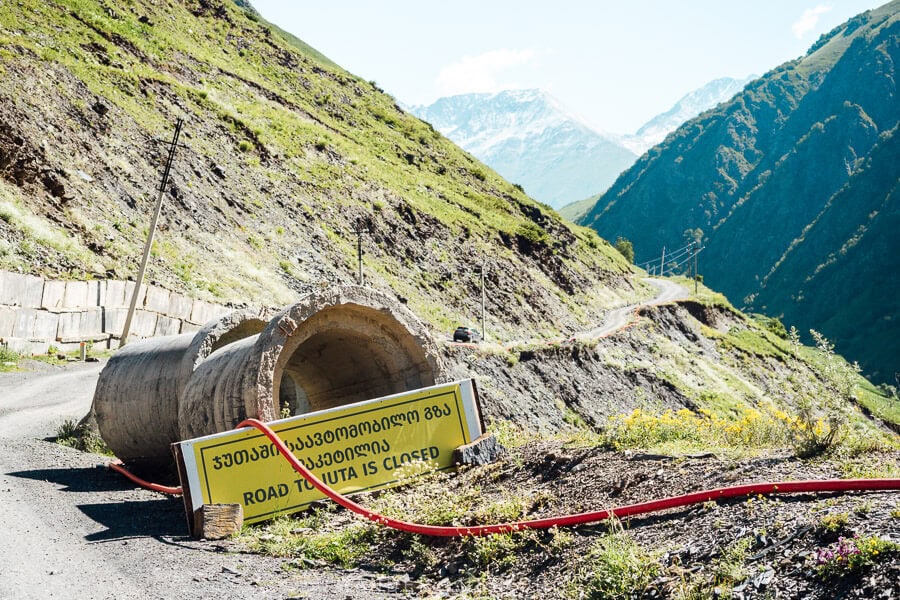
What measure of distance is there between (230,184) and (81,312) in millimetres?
20328

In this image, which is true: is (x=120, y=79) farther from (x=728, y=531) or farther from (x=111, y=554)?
(x=728, y=531)

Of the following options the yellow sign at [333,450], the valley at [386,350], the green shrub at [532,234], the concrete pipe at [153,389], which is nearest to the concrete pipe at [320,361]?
the valley at [386,350]

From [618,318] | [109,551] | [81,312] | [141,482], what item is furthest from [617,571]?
[618,318]

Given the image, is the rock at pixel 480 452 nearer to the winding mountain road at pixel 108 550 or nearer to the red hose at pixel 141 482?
the winding mountain road at pixel 108 550

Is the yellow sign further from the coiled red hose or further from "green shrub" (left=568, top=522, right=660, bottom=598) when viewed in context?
"green shrub" (left=568, top=522, right=660, bottom=598)

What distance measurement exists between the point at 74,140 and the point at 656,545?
129 feet

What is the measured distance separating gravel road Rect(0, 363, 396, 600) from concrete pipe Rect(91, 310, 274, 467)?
675mm

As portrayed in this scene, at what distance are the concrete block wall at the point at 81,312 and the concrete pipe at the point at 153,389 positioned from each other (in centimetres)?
1548

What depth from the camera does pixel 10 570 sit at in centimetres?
658

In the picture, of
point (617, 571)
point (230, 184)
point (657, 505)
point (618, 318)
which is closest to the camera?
point (617, 571)

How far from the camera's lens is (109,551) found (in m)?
7.47

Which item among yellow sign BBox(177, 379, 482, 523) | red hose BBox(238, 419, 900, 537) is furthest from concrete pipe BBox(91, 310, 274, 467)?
red hose BBox(238, 419, 900, 537)

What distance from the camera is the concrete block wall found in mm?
26484

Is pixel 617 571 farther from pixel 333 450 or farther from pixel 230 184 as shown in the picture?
pixel 230 184
